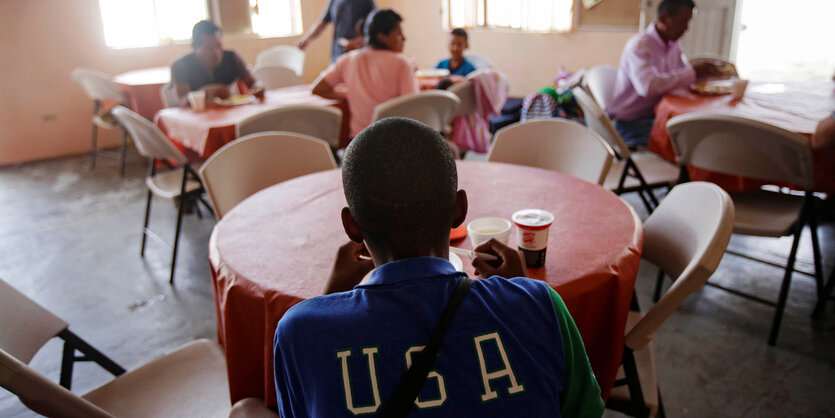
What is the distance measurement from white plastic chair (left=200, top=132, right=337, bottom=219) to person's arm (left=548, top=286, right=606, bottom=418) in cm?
162

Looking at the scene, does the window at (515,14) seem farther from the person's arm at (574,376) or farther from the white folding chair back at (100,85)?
the person's arm at (574,376)

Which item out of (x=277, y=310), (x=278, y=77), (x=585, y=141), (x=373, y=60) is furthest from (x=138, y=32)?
(x=277, y=310)

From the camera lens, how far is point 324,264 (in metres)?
1.38

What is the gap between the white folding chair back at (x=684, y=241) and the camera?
1.27m

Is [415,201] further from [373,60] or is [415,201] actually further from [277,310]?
[373,60]

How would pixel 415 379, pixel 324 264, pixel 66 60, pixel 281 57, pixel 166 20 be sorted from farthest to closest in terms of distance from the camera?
1. pixel 166 20
2. pixel 281 57
3. pixel 66 60
4. pixel 324 264
5. pixel 415 379

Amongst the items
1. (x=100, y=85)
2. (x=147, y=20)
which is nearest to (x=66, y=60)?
(x=147, y=20)

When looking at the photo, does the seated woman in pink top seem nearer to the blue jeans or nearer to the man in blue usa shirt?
the blue jeans

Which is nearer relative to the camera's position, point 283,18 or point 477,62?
point 477,62

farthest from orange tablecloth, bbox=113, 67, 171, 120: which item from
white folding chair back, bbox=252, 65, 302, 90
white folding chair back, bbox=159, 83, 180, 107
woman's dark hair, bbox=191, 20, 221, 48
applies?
woman's dark hair, bbox=191, 20, 221, 48

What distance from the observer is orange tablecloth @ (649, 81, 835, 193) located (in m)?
2.21

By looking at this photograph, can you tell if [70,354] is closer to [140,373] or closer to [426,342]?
[140,373]

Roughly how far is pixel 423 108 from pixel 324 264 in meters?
1.92

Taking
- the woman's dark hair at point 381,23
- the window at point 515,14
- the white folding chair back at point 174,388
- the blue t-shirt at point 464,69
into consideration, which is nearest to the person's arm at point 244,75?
the woman's dark hair at point 381,23
